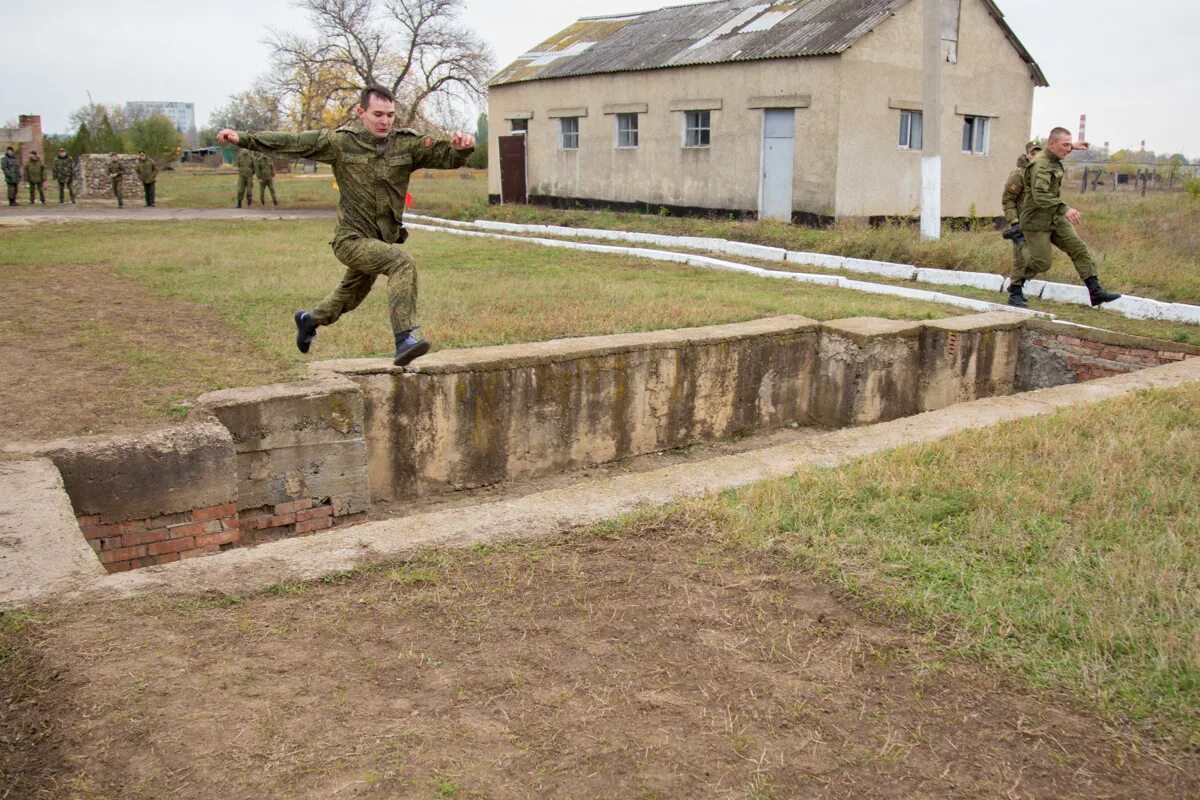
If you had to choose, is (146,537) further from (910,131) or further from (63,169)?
(63,169)

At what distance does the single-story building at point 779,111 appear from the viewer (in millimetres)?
17844

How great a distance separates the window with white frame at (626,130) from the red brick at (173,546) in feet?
58.0

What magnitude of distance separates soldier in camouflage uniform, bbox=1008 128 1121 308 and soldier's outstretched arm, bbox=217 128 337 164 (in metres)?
7.23

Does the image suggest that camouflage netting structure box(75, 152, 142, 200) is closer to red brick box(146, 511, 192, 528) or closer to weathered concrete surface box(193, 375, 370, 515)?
weathered concrete surface box(193, 375, 370, 515)

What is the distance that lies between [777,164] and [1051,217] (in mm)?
9151

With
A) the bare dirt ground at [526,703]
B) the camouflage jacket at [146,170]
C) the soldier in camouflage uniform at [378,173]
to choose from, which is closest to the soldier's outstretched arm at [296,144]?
the soldier in camouflage uniform at [378,173]

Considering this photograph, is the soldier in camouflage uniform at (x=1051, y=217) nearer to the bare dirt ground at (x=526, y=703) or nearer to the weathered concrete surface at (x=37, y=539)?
the bare dirt ground at (x=526, y=703)

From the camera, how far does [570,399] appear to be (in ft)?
24.1

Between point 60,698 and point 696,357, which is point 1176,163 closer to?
point 696,357

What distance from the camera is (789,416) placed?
28.6ft

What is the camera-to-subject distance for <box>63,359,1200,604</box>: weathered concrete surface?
379 centimetres

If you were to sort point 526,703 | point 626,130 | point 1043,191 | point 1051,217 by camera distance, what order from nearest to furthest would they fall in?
point 526,703, point 1043,191, point 1051,217, point 626,130

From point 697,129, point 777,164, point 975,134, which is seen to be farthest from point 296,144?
point 975,134

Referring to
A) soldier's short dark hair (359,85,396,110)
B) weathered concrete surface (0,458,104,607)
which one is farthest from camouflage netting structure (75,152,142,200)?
weathered concrete surface (0,458,104,607)
